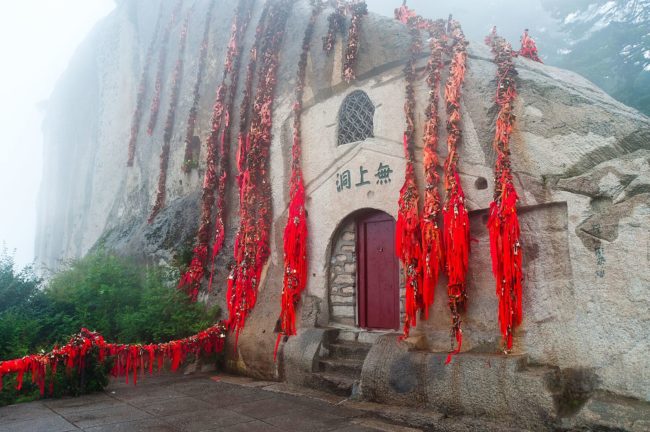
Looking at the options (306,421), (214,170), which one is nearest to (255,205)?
(214,170)

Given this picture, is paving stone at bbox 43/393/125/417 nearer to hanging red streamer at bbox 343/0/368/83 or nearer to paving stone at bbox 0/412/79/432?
paving stone at bbox 0/412/79/432

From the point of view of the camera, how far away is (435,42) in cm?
Answer: 582

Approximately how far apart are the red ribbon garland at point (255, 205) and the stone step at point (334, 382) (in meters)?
1.75

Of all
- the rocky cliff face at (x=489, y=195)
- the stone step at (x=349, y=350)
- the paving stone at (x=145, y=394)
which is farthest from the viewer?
the stone step at (x=349, y=350)

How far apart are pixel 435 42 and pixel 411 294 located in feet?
9.72

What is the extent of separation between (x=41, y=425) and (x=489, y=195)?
15.3 ft

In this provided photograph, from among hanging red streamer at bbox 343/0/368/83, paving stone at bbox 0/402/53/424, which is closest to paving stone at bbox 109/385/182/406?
paving stone at bbox 0/402/53/424

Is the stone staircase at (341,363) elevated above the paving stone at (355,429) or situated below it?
above

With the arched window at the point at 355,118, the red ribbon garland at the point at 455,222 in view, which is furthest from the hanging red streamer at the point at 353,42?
the red ribbon garland at the point at 455,222

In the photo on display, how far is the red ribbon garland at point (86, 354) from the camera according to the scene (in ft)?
16.9

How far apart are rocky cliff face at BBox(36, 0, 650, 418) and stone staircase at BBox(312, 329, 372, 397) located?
478mm

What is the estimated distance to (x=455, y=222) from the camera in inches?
193

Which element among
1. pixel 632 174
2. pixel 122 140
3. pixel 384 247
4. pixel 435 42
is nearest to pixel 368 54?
pixel 435 42

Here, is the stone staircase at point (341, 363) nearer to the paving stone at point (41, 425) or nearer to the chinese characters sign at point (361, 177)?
the chinese characters sign at point (361, 177)
